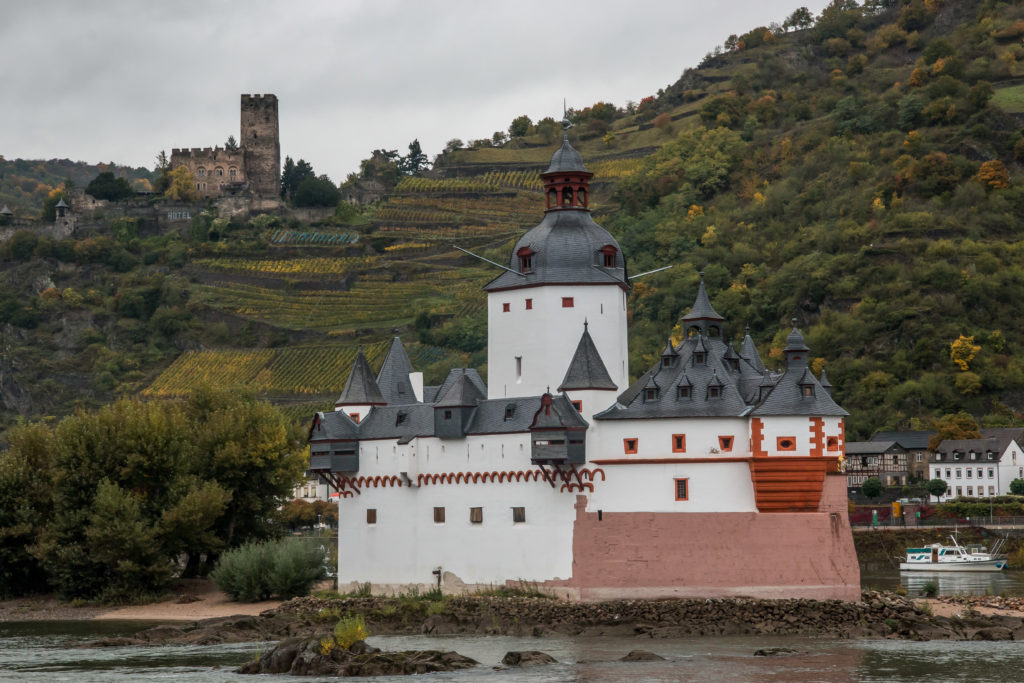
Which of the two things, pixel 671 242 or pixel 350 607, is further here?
pixel 671 242

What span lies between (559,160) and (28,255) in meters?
112

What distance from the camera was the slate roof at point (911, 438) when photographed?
299ft

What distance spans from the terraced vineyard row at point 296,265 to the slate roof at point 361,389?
81.4 metres

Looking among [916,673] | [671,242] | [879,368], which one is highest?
[671,242]

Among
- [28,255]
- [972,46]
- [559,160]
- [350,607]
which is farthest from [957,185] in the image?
[28,255]

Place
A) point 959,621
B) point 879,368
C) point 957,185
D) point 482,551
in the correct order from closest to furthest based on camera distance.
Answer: point 959,621 → point 482,551 → point 879,368 → point 957,185

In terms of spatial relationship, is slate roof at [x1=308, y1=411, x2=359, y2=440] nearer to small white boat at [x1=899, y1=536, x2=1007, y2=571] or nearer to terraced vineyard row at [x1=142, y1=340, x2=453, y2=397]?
small white boat at [x1=899, y1=536, x2=1007, y2=571]

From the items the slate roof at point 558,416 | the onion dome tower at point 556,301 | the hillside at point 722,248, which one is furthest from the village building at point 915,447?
the slate roof at point 558,416

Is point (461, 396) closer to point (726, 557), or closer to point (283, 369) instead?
point (726, 557)

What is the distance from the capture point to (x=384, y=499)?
5291 centimetres

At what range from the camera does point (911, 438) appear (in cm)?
9144

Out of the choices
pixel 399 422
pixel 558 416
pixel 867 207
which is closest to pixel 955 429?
pixel 867 207

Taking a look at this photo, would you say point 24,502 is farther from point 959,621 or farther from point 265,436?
point 959,621

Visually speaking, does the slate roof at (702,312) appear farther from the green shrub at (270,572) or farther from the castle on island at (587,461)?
the green shrub at (270,572)
